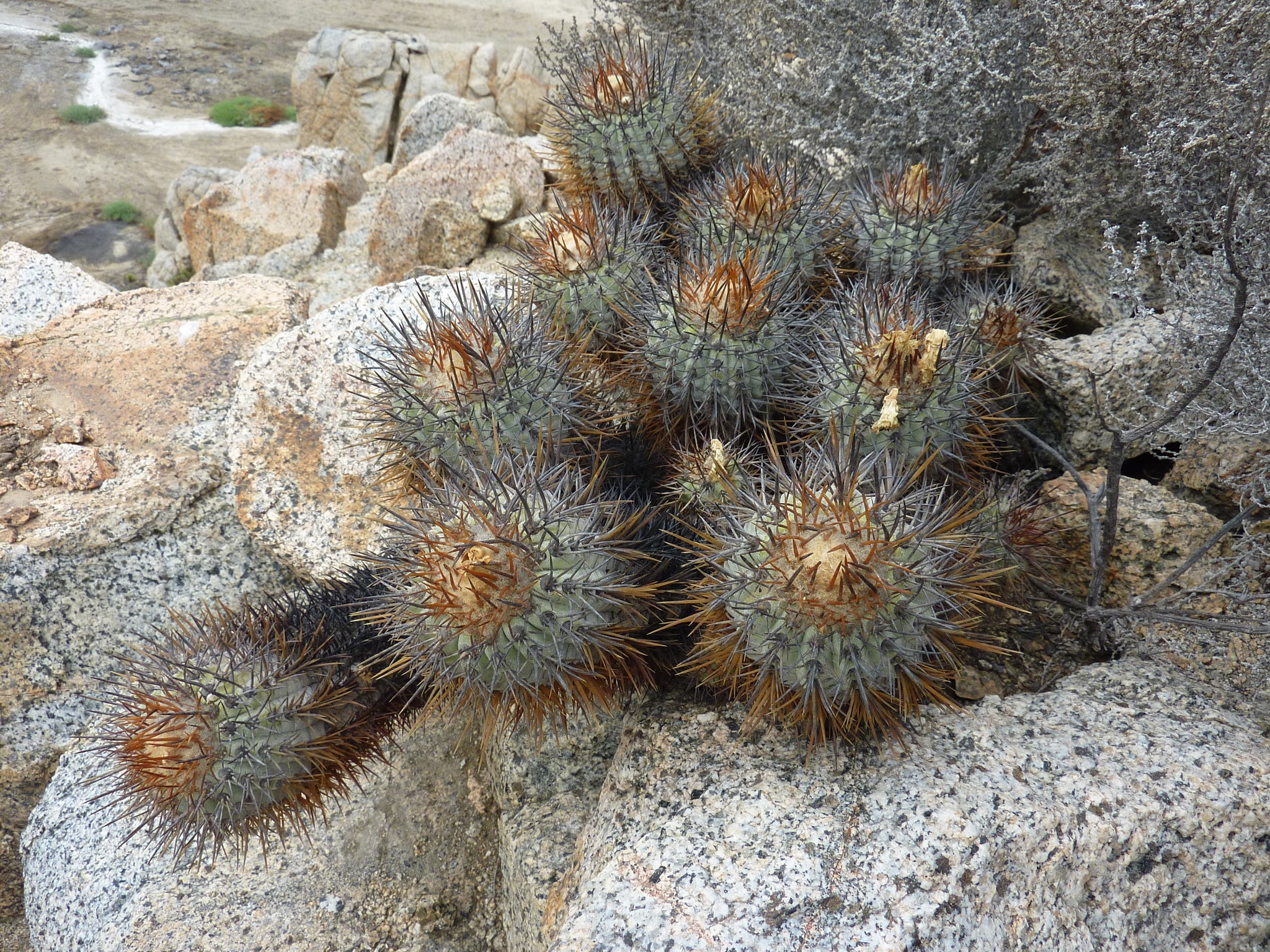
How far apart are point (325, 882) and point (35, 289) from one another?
365 centimetres

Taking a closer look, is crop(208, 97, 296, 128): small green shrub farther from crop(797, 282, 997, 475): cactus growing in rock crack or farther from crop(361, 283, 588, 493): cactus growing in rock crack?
crop(797, 282, 997, 475): cactus growing in rock crack

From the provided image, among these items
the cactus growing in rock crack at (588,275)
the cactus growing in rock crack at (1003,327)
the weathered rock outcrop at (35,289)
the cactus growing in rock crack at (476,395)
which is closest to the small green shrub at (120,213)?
the weathered rock outcrop at (35,289)

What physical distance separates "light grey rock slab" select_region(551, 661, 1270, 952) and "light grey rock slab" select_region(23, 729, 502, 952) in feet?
2.49

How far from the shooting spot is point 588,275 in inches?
85.1

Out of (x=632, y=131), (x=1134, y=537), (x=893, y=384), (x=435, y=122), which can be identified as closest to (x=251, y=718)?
(x=893, y=384)

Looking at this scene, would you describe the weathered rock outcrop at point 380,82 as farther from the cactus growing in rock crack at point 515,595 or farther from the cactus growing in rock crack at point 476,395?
the cactus growing in rock crack at point 515,595

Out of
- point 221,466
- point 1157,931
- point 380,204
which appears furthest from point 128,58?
point 1157,931

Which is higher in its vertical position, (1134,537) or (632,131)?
(632,131)

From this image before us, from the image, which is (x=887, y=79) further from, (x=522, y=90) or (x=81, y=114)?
(x=81, y=114)

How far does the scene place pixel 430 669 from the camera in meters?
1.56

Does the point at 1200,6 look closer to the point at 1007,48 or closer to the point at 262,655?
the point at 1007,48

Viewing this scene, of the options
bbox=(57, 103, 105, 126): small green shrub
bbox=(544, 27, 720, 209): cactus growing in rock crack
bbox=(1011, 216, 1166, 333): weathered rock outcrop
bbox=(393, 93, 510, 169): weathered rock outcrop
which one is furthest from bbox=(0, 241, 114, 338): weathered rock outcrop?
bbox=(57, 103, 105, 126): small green shrub

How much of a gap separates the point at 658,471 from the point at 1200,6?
6.64ft

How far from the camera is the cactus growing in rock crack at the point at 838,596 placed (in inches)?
52.6
